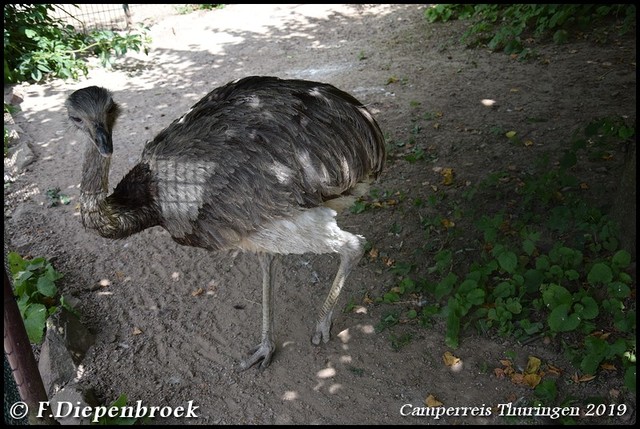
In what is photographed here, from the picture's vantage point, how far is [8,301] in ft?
7.25

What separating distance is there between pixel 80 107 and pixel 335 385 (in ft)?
6.72

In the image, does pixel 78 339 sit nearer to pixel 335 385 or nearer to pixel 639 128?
pixel 335 385

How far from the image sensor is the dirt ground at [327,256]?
3.38 m

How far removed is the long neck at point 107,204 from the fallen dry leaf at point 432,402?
1.79 m

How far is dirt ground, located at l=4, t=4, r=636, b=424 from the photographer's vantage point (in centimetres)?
338

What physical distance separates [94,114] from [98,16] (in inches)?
Answer: 341

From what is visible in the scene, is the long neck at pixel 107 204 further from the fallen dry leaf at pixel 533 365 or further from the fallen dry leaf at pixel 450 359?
the fallen dry leaf at pixel 533 365

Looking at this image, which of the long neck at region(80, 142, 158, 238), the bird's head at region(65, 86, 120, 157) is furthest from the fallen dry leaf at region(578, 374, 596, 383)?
the bird's head at region(65, 86, 120, 157)

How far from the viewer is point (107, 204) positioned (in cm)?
337

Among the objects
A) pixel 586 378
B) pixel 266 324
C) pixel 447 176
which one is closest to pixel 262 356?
pixel 266 324

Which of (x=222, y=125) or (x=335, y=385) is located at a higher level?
(x=222, y=125)

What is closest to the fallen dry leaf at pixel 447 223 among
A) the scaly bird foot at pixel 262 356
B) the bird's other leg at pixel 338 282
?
the bird's other leg at pixel 338 282

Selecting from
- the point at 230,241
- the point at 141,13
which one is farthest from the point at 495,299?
the point at 141,13

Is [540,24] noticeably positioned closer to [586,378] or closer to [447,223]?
[447,223]
